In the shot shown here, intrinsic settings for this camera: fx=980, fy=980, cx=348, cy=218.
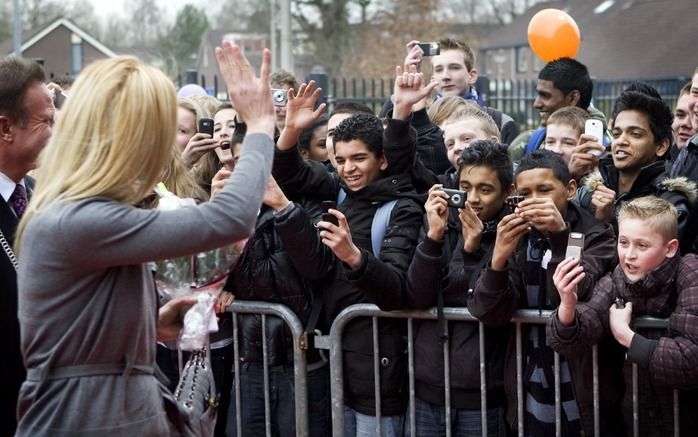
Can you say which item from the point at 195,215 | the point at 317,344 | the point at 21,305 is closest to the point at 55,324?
the point at 21,305

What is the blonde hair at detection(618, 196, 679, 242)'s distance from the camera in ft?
12.8

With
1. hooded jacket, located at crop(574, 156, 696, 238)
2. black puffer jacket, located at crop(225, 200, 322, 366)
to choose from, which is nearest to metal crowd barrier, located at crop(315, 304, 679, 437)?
black puffer jacket, located at crop(225, 200, 322, 366)

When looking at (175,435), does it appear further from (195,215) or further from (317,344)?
(317,344)

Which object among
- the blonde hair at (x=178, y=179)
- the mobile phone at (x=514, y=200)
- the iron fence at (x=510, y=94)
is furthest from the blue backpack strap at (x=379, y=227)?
the iron fence at (x=510, y=94)

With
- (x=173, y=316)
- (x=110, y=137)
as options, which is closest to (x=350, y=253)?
(x=173, y=316)

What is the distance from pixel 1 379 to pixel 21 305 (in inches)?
27.6

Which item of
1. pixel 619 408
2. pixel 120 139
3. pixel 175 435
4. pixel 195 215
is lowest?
pixel 619 408

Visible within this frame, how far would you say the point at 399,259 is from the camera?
175 inches

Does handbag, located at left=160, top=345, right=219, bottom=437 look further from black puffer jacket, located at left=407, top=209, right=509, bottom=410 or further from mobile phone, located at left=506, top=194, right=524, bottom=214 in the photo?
mobile phone, located at left=506, top=194, right=524, bottom=214

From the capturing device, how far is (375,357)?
4.44 m

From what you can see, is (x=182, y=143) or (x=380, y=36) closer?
(x=182, y=143)

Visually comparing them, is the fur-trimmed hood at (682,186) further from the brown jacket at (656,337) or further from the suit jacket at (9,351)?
the suit jacket at (9,351)

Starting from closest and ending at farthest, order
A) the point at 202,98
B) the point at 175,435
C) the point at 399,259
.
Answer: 1. the point at 175,435
2. the point at 399,259
3. the point at 202,98

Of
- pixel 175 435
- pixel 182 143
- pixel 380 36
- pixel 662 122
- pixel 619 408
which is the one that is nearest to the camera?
pixel 175 435
